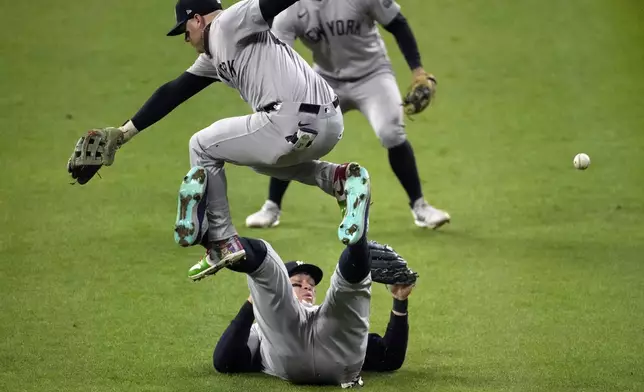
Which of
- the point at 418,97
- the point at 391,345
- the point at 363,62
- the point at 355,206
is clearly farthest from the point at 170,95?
the point at 363,62

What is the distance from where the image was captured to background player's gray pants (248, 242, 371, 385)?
498 cm

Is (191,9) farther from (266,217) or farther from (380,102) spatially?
(266,217)

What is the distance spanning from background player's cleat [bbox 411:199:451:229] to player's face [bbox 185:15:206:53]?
3.39 m

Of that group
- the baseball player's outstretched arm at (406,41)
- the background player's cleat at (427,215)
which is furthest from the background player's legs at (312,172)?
the background player's cleat at (427,215)

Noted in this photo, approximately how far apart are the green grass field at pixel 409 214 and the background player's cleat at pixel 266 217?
16cm

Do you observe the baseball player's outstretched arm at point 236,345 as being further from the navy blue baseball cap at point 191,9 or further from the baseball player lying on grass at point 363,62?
the baseball player lying on grass at point 363,62

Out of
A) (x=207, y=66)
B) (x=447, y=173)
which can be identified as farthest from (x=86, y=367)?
(x=447, y=173)

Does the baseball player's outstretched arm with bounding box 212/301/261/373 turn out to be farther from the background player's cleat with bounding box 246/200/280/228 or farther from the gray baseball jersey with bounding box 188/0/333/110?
the background player's cleat with bounding box 246/200/280/228

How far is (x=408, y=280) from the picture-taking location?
5203mm

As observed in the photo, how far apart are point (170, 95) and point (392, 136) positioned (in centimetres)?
302

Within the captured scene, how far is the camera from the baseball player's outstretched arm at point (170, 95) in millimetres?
5305

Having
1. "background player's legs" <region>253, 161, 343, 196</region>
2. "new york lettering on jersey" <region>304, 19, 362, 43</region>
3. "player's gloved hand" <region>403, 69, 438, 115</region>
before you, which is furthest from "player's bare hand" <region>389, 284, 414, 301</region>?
"new york lettering on jersey" <region>304, 19, 362, 43</region>

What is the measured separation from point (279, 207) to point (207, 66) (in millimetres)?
3267

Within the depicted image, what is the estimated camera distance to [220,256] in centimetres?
492
